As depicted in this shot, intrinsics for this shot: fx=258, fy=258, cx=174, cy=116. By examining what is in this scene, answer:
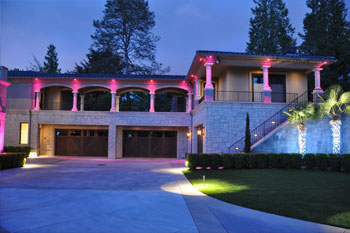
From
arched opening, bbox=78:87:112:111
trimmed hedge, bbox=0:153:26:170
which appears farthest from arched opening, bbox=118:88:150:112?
trimmed hedge, bbox=0:153:26:170

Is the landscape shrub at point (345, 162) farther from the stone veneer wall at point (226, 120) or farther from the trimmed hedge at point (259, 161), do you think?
the stone veneer wall at point (226, 120)

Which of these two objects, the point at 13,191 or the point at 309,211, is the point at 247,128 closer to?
the point at 309,211

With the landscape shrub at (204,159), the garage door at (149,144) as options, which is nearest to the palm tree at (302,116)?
the landscape shrub at (204,159)

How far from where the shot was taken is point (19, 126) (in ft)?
74.3

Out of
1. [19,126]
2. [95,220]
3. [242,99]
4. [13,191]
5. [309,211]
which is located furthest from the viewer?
[19,126]

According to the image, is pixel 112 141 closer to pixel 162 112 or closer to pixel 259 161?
pixel 162 112

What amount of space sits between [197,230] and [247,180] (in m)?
6.07

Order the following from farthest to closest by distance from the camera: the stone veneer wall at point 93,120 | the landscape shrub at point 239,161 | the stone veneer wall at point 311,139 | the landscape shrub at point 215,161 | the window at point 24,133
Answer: the window at point 24,133
the stone veneer wall at point 93,120
the stone veneer wall at point 311,139
the landscape shrub at point 215,161
the landscape shrub at point 239,161

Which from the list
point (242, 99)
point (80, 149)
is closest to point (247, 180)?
point (242, 99)

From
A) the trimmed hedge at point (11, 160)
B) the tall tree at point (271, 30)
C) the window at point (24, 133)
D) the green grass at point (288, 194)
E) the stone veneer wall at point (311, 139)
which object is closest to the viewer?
the green grass at point (288, 194)

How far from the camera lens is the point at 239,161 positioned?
1348cm

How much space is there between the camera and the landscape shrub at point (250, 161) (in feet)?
44.3

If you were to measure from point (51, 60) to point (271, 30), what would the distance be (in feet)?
120

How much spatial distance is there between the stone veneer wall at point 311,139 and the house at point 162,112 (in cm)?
111
